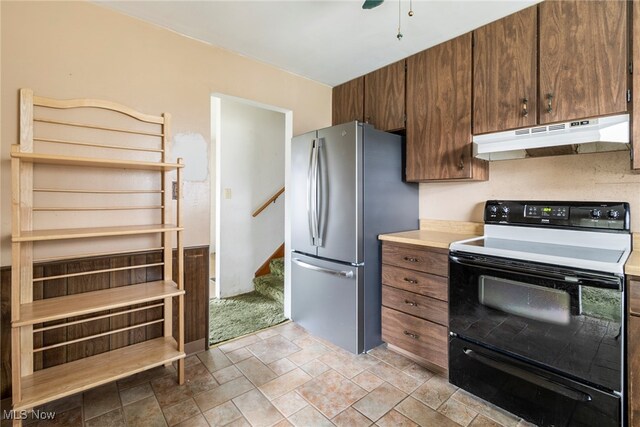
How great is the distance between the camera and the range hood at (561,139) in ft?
4.92

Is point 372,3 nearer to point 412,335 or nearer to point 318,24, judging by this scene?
point 318,24

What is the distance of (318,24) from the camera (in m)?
2.05

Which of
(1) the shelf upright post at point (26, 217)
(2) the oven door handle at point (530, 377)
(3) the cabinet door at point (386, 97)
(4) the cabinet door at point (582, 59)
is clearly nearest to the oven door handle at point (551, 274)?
(2) the oven door handle at point (530, 377)

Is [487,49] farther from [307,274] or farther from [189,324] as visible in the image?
[189,324]

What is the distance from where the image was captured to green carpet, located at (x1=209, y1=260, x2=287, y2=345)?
265cm

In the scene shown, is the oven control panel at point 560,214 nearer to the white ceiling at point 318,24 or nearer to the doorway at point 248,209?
the white ceiling at point 318,24

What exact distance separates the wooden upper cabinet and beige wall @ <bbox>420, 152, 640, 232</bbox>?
0.16 meters

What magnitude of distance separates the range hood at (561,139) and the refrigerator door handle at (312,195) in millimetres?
1185

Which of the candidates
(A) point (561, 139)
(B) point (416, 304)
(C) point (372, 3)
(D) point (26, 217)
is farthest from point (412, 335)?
(D) point (26, 217)

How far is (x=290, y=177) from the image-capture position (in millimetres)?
2828

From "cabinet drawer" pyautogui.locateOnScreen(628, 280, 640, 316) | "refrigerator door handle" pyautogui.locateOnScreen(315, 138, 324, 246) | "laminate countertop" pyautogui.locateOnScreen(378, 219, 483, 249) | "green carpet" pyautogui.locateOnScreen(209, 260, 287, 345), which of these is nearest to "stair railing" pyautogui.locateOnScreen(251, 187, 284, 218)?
"green carpet" pyautogui.locateOnScreen(209, 260, 287, 345)

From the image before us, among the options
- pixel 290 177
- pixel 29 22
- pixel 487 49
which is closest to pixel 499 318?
pixel 487 49

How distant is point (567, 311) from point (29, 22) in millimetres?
3235

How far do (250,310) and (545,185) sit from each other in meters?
2.78
